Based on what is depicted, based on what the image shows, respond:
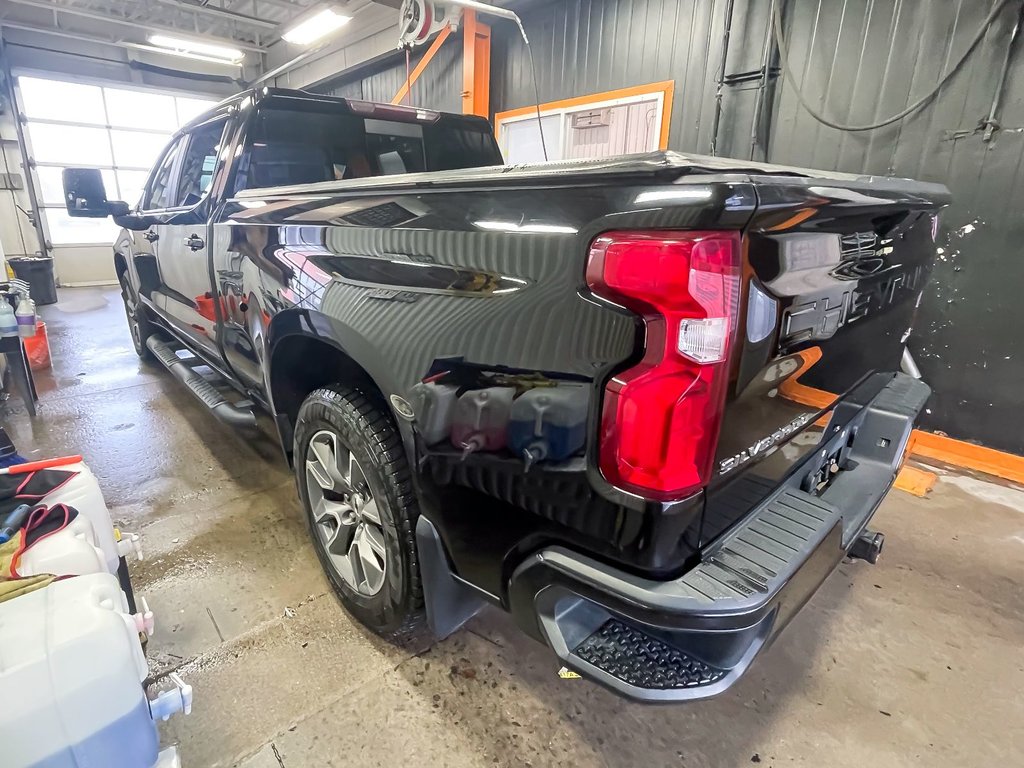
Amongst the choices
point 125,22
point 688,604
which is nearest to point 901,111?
point 688,604

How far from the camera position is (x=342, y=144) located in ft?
8.60

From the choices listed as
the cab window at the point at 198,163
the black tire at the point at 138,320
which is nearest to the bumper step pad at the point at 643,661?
the cab window at the point at 198,163

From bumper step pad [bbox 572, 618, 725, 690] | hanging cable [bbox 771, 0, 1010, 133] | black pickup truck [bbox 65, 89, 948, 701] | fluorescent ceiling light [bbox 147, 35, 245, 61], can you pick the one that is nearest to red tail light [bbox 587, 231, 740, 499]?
black pickup truck [bbox 65, 89, 948, 701]

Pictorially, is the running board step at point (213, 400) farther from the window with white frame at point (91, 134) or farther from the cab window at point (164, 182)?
the window with white frame at point (91, 134)

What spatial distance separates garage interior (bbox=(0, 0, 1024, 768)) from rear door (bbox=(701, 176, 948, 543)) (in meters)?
0.48

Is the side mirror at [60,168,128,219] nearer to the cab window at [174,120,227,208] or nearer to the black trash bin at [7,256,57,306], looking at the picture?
the cab window at [174,120,227,208]

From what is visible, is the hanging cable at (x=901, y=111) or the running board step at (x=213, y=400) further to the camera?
the hanging cable at (x=901, y=111)

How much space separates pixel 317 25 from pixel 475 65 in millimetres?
3025

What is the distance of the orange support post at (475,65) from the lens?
5773mm

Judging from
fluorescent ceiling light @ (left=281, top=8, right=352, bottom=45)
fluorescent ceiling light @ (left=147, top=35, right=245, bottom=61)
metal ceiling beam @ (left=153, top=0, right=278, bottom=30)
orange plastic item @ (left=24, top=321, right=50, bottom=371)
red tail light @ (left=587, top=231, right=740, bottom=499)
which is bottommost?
orange plastic item @ (left=24, top=321, right=50, bottom=371)

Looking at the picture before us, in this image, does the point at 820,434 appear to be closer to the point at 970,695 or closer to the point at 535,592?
the point at 535,592

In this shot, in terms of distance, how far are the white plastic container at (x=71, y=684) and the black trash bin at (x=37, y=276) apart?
30.0 feet

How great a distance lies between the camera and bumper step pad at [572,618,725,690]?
96 cm

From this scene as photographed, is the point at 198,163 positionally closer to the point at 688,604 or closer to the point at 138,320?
the point at 138,320
